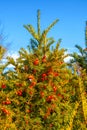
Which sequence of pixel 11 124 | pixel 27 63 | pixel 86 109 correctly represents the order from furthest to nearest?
pixel 27 63 → pixel 11 124 → pixel 86 109

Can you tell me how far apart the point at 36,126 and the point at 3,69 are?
213 centimetres

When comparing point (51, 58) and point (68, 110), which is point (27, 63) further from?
point (68, 110)

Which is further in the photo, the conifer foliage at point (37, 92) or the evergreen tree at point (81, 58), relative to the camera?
the evergreen tree at point (81, 58)

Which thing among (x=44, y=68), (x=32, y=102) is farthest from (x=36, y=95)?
(x=44, y=68)

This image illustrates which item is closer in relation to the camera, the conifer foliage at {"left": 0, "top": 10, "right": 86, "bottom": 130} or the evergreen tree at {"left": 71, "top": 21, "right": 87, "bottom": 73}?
the conifer foliage at {"left": 0, "top": 10, "right": 86, "bottom": 130}

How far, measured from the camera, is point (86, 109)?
5.60 ft

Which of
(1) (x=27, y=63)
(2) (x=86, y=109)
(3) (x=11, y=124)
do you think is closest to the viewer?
(2) (x=86, y=109)

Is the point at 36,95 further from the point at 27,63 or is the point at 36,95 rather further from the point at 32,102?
the point at 27,63

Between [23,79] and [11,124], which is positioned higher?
[23,79]

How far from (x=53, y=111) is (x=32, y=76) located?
1077mm

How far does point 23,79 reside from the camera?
29.2ft

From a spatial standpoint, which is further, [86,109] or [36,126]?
[36,126]

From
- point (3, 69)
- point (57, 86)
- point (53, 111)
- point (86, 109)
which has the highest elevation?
point (3, 69)

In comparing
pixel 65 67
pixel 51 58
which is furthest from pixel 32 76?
pixel 65 67
